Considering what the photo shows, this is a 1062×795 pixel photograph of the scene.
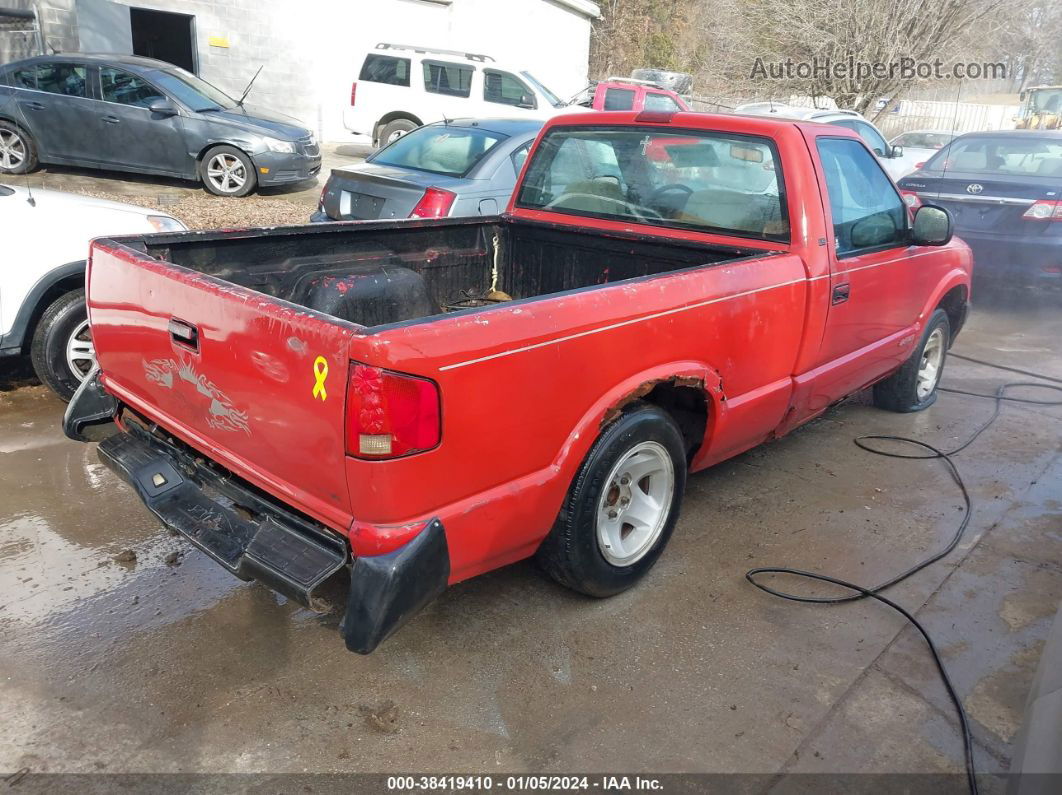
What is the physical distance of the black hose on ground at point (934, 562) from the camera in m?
2.87

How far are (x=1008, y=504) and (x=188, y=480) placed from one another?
3.98m

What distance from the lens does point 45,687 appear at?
2.82m

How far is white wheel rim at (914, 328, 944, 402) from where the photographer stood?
5610 millimetres

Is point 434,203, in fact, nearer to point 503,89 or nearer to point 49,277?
point 49,277

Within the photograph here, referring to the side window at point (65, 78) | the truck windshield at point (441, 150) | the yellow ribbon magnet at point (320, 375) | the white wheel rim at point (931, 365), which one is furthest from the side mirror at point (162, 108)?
the yellow ribbon magnet at point (320, 375)

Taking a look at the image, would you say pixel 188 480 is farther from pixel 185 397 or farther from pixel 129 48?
pixel 129 48

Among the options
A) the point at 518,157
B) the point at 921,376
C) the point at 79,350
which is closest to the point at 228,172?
the point at 518,157

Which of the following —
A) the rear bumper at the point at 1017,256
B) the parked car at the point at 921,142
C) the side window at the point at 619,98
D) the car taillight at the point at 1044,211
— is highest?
the side window at the point at 619,98

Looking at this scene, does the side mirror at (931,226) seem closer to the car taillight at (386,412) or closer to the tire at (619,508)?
the tire at (619,508)

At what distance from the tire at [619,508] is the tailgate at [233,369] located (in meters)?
0.90

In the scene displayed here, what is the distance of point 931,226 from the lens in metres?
4.45

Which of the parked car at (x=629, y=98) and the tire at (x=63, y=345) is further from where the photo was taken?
the parked car at (x=629, y=98)

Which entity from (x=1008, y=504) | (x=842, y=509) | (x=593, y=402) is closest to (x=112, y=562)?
(x=593, y=402)

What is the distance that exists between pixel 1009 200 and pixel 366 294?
682cm
